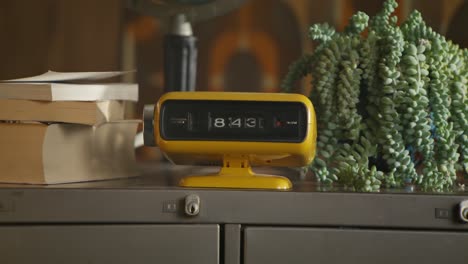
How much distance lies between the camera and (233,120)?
3.07ft

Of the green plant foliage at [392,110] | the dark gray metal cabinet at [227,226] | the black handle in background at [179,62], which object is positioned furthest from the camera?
the black handle in background at [179,62]

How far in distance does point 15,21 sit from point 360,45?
836 millimetres

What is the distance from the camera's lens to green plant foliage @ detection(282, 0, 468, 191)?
101 centimetres

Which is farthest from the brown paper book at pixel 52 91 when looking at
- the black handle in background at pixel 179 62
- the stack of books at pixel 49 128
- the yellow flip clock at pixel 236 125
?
the black handle in background at pixel 179 62

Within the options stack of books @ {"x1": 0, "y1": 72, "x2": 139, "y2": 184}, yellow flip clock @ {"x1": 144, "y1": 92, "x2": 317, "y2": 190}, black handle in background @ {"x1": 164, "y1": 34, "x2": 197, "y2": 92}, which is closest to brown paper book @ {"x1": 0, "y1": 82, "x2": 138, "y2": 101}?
stack of books @ {"x1": 0, "y1": 72, "x2": 139, "y2": 184}

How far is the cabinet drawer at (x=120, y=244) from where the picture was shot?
3.01ft

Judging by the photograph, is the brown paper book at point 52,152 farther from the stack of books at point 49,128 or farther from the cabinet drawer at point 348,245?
the cabinet drawer at point 348,245

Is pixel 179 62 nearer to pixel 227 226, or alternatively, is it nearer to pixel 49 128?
pixel 49 128

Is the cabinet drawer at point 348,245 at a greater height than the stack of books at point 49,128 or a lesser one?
lesser

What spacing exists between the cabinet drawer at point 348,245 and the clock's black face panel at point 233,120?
0.12 meters

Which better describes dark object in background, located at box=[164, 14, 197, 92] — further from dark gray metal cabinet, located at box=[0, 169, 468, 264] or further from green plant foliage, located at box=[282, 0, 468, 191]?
dark gray metal cabinet, located at box=[0, 169, 468, 264]

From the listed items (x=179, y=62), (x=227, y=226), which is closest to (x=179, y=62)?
(x=179, y=62)

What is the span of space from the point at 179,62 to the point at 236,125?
1.37 feet

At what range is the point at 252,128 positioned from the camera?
3.08 feet
